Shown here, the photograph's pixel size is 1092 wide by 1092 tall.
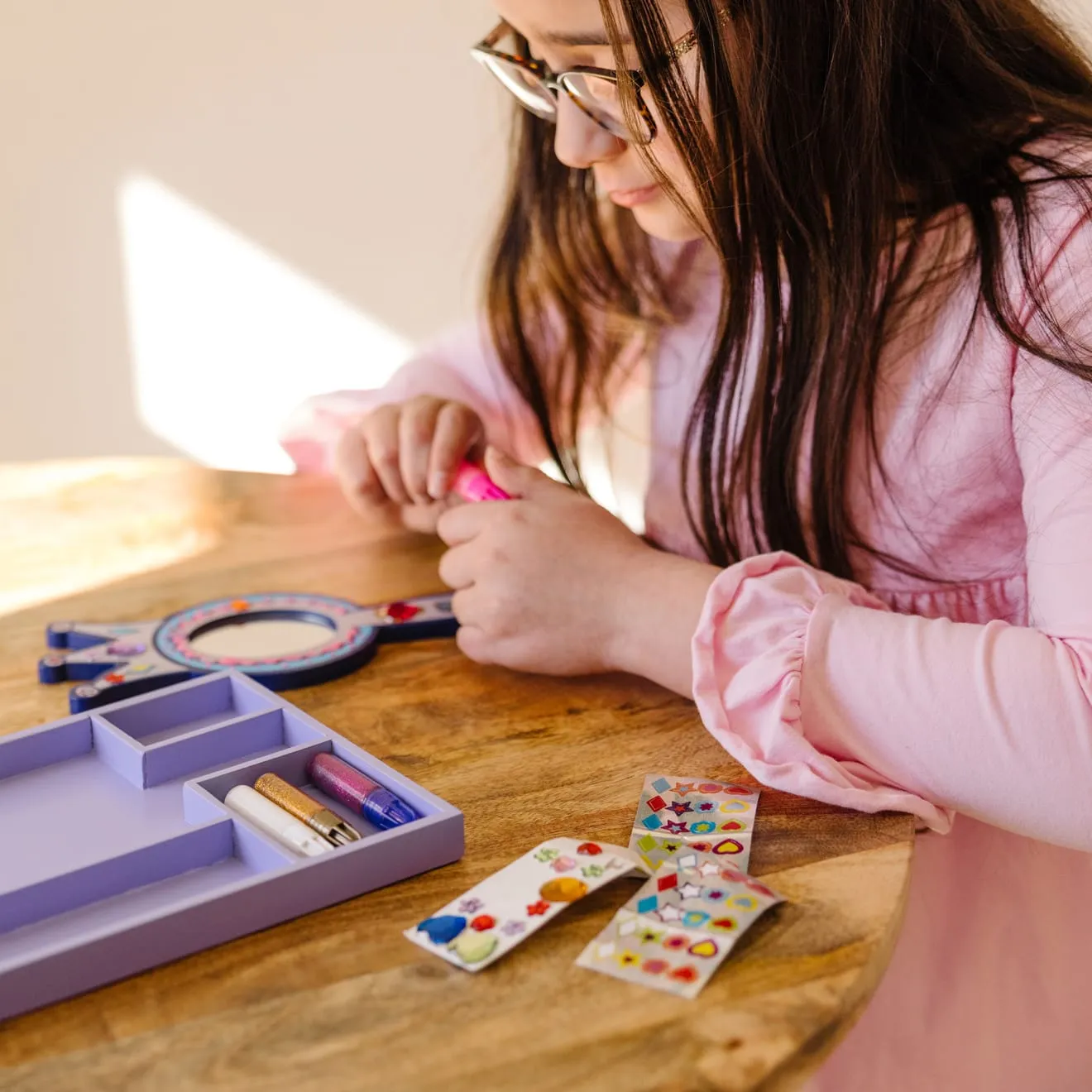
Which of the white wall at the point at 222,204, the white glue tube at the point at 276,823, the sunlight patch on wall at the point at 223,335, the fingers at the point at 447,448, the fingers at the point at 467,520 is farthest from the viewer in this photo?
the sunlight patch on wall at the point at 223,335

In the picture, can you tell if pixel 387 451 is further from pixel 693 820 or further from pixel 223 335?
pixel 223 335

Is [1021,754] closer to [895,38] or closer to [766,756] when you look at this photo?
[766,756]

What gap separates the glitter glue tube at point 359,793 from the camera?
2.04 feet

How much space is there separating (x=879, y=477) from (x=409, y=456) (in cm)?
33

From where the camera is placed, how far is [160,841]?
0.58 meters

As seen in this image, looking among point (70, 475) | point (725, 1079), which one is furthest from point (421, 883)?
point (70, 475)

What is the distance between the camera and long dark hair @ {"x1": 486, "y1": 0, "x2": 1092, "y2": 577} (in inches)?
31.1

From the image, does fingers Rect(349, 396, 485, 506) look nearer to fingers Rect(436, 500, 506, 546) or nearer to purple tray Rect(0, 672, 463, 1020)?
fingers Rect(436, 500, 506, 546)

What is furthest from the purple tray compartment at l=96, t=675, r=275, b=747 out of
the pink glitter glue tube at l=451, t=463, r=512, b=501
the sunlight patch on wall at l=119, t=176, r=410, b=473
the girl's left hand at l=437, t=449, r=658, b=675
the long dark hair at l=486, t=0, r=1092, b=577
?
the sunlight patch on wall at l=119, t=176, r=410, b=473

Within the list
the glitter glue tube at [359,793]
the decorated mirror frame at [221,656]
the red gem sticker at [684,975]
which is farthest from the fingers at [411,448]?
the red gem sticker at [684,975]

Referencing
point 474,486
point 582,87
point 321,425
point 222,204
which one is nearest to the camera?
point 582,87

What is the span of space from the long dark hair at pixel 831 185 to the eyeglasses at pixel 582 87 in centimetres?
1

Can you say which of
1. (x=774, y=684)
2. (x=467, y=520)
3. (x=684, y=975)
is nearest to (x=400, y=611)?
(x=467, y=520)

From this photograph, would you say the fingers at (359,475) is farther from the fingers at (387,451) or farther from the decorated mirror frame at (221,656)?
the decorated mirror frame at (221,656)
